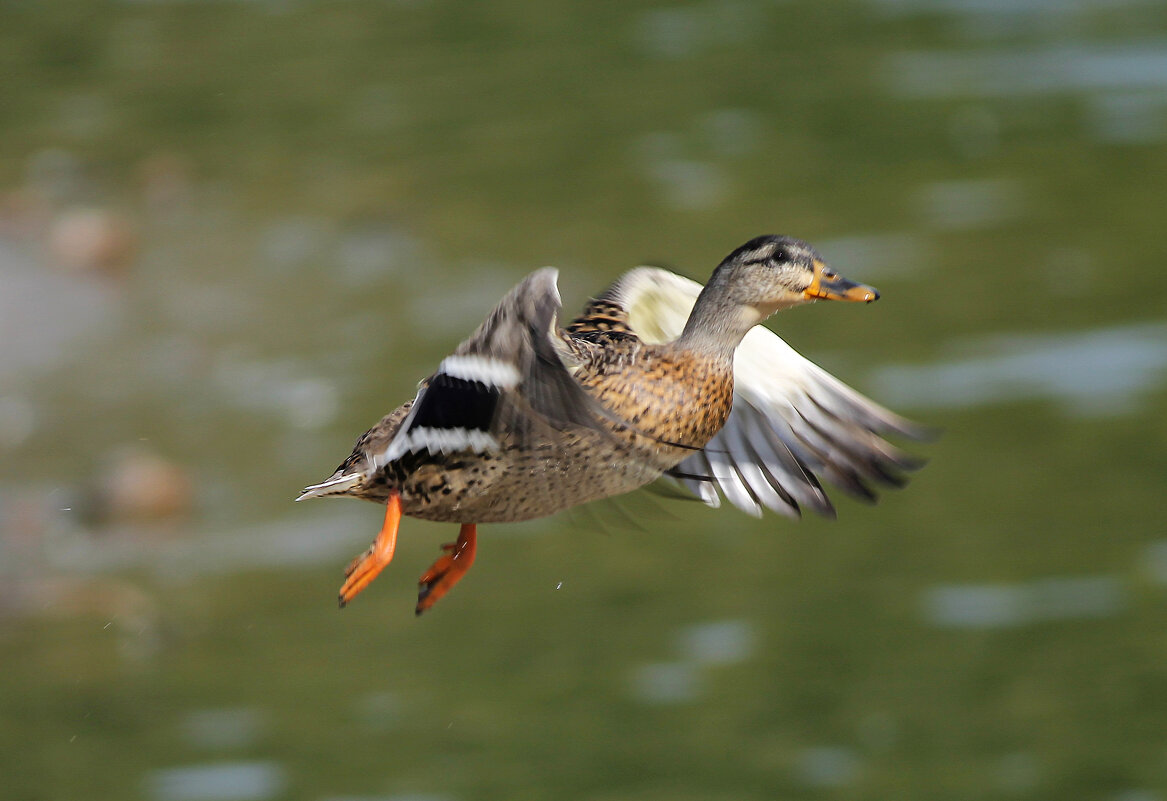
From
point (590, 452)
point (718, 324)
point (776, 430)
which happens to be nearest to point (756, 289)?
point (718, 324)

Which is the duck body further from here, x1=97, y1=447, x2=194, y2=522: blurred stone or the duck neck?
x1=97, y1=447, x2=194, y2=522: blurred stone

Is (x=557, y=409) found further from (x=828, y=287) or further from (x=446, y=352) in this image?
(x=446, y=352)

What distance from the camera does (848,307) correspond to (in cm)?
2786

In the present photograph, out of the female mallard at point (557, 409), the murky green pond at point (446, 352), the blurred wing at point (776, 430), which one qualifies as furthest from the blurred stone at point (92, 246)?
the female mallard at point (557, 409)

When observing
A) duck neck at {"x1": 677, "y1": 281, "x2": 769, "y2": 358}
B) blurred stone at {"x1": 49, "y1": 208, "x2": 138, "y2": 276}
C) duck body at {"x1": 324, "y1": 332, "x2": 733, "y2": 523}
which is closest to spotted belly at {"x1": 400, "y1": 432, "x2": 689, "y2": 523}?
duck body at {"x1": 324, "y1": 332, "x2": 733, "y2": 523}

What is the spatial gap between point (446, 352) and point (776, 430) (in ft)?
56.7

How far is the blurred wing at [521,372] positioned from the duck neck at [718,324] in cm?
57

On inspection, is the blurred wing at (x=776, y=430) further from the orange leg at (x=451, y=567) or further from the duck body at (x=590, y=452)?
the duck body at (x=590, y=452)

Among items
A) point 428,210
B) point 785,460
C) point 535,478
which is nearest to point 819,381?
point 785,460

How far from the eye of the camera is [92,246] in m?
22.2

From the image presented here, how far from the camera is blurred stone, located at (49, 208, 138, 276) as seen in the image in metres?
22.1

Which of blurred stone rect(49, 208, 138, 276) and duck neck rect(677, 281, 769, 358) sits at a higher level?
duck neck rect(677, 281, 769, 358)

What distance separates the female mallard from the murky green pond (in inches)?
612

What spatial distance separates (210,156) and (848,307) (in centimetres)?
922
